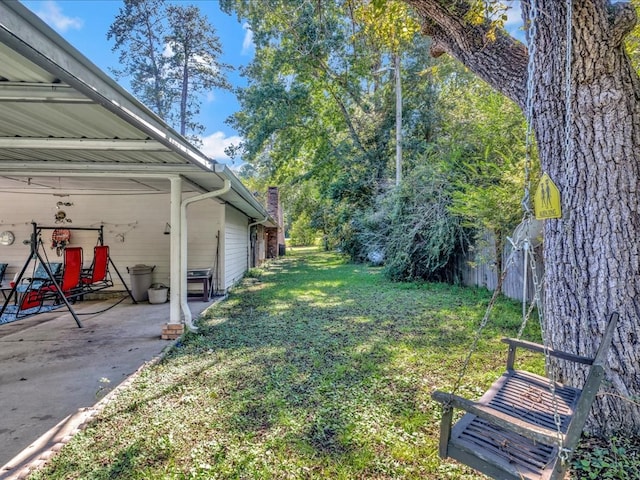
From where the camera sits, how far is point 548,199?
6.73 ft

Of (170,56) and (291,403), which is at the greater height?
(170,56)

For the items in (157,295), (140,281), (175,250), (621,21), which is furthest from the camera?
(140,281)

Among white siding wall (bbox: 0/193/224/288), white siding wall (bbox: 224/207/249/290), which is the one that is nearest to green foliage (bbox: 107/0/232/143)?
white siding wall (bbox: 224/207/249/290)

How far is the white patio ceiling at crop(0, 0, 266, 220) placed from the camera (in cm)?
153

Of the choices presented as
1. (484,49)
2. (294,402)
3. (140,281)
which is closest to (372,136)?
(140,281)

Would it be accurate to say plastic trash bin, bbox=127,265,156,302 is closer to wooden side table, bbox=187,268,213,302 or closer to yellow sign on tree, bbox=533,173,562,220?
wooden side table, bbox=187,268,213,302

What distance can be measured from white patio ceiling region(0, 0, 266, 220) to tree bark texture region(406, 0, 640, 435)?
110 inches

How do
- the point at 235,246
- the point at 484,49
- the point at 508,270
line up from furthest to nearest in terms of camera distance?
the point at 235,246 → the point at 508,270 → the point at 484,49

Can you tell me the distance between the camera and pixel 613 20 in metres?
2.06

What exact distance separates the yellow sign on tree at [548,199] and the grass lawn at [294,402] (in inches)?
63.4

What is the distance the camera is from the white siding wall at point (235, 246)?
7969 mm

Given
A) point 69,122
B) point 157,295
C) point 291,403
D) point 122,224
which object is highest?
point 69,122

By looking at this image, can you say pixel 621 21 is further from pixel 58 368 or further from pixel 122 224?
pixel 122 224

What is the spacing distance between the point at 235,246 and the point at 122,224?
9.12ft
